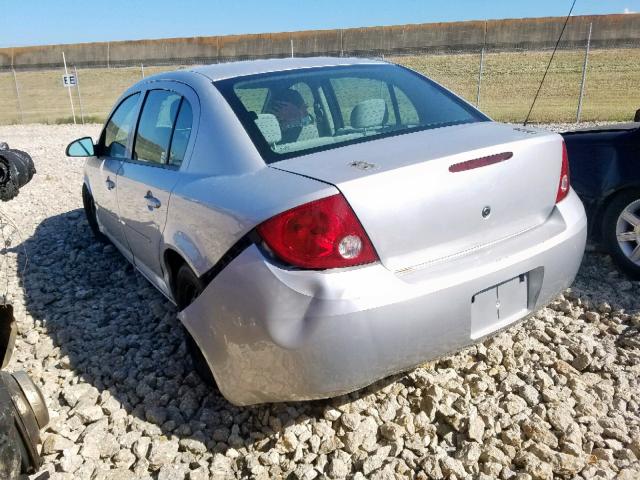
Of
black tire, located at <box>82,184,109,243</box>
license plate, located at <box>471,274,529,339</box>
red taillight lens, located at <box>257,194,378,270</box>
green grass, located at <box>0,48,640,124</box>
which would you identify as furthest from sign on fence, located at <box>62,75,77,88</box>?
license plate, located at <box>471,274,529,339</box>

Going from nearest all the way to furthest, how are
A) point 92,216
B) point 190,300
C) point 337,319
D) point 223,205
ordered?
point 337,319 < point 223,205 < point 190,300 < point 92,216

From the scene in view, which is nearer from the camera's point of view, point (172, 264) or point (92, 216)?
point (172, 264)

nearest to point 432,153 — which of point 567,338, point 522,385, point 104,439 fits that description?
point 522,385

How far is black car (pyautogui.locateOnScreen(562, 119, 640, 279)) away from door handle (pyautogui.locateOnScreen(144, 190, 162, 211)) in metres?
3.22

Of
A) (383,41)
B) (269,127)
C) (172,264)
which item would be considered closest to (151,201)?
(172,264)

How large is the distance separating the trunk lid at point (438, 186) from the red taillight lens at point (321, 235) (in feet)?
0.16

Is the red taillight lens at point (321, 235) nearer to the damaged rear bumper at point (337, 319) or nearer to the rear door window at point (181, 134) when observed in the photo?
the damaged rear bumper at point (337, 319)

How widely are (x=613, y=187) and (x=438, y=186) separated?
266cm

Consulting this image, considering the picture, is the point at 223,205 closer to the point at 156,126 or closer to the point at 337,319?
the point at 337,319

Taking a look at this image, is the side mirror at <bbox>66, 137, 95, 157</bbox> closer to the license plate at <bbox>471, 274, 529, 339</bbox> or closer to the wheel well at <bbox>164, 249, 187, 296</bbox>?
the wheel well at <bbox>164, 249, 187, 296</bbox>

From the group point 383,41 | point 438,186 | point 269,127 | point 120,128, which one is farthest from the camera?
point 383,41

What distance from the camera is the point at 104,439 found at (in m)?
2.81

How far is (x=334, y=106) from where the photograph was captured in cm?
330

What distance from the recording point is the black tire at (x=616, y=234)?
4.19 m
